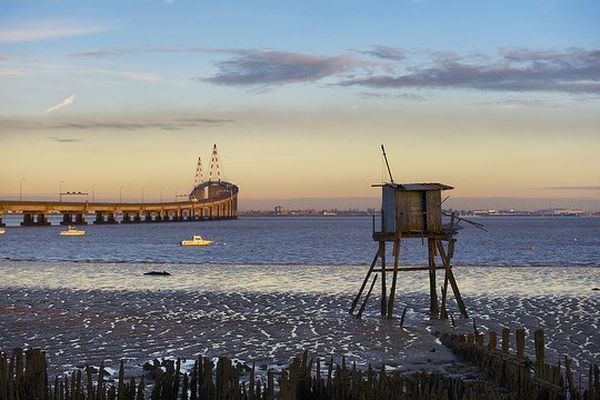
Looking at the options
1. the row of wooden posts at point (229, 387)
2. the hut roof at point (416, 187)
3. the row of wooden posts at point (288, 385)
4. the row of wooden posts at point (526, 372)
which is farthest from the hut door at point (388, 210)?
the row of wooden posts at point (229, 387)

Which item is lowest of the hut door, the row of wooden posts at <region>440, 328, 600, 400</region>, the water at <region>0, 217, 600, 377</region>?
the water at <region>0, 217, 600, 377</region>

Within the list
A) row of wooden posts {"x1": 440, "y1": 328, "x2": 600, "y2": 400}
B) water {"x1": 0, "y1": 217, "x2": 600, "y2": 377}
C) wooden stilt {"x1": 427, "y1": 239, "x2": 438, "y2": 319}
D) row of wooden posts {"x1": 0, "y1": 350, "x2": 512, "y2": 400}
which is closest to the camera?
row of wooden posts {"x1": 0, "y1": 350, "x2": 512, "y2": 400}

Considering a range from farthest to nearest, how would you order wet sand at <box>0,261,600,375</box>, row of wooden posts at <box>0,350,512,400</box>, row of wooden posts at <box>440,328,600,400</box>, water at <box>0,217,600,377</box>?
water at <box>0,217,600,377</box>
wet sand at <box>0,261,600,375</box>
row of wooden posts at <box>440,328,600,400</box>
row of wooden posts at <box>0,350,512,400</box>

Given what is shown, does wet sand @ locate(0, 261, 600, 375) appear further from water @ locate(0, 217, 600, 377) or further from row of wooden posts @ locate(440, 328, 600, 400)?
row of wooden posts @ locate(440, 328, 600, 400)

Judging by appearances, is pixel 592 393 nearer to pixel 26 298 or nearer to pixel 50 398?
pixel 50 398

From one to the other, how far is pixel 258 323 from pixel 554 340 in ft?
32.2

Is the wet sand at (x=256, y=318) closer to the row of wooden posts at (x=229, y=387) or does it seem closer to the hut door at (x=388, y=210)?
the hut door at (x=388, y=210)

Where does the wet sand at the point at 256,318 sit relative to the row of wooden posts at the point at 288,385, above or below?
below

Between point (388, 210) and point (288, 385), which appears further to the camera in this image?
point (388, 210)

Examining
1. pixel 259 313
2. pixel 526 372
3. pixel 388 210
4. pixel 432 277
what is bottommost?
pixel 259 313

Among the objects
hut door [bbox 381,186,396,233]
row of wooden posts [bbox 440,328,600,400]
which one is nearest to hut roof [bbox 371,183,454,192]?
hut door [bbox 381,186,396,233]

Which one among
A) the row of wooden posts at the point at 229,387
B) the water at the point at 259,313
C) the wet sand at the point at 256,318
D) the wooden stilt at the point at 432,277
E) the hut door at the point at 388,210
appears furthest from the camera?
the wooden stilt at the point at 432,277

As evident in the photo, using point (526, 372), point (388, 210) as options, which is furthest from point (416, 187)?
point (526, 372)

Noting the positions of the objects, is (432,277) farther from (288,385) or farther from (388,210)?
(288,385)
